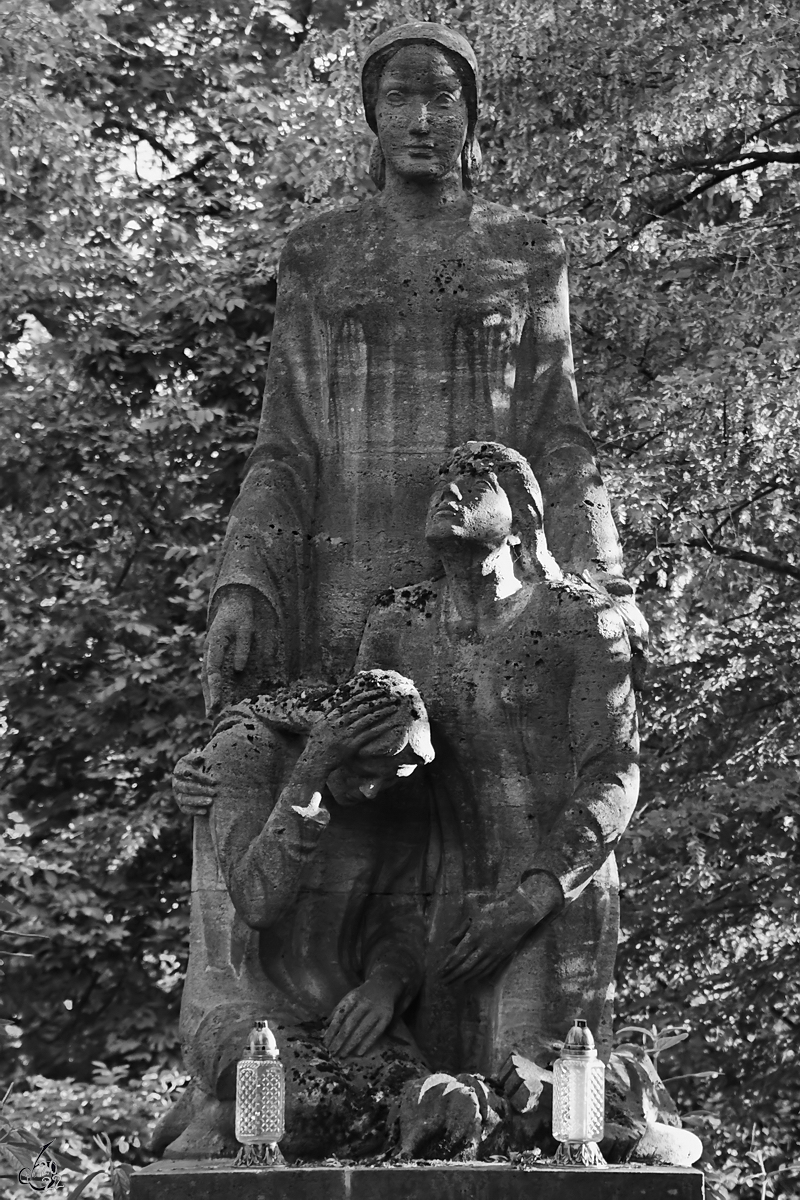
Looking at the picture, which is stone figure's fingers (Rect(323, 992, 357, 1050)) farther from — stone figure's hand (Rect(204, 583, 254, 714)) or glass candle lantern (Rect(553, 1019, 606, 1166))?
stone figure's hand (Rect(204, 583, 254, 714))

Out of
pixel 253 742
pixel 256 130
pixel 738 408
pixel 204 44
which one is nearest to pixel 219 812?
pixel 253 742

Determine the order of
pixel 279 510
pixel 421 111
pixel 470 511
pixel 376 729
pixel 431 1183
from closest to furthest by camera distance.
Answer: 1. pixel 431 1183
2. pixel 376 729
3. pixel 470 511
4. pixel 279 510
5. pixel 421 111

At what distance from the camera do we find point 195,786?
27.5 ft

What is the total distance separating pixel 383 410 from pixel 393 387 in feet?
0.30

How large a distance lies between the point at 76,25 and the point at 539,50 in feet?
18.0

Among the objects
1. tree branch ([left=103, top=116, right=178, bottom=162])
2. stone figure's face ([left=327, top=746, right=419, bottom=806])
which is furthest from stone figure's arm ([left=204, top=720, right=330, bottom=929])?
tree branch ([left=103, top=116, right=178, bottom=162])

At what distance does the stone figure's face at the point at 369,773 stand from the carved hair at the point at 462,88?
99.7 inches

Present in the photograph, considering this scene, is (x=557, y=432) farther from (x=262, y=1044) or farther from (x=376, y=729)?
(x=262, y=1044)

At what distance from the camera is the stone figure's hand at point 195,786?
8367 mm

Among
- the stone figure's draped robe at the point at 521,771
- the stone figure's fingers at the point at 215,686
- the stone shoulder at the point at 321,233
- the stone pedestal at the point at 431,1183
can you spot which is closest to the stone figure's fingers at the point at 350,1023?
the stone figure's draped robe at the point at 521,771

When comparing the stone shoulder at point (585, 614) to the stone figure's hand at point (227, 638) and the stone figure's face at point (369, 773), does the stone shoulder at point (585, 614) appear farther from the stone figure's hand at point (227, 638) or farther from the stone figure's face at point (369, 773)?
the stone figure's hand at point (227, 638)

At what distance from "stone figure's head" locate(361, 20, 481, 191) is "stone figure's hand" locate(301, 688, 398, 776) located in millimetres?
2294

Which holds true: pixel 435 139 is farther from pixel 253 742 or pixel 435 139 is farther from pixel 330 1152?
pixel 330 1152

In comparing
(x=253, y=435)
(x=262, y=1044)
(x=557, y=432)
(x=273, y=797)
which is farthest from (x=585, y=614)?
(x=253, y=435)
